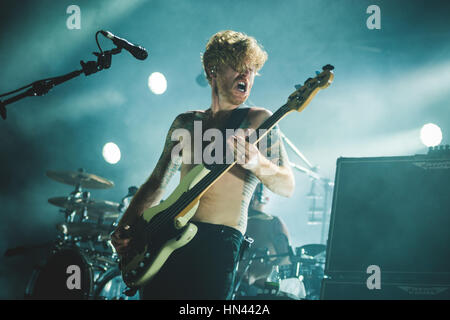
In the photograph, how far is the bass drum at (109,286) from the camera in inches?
204

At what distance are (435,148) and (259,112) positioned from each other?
43.3 inches

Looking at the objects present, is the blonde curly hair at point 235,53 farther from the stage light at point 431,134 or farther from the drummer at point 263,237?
the stage light at point 431,134

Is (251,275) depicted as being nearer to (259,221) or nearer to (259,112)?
(259,221)

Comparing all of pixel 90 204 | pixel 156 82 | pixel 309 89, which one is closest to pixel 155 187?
pixel 309 89

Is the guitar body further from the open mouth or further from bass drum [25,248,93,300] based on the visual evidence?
bass drum [25,248,93,300]

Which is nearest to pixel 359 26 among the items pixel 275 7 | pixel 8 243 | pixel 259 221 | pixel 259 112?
pixel 275 7

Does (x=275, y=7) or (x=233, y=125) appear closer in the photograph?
(x=233, y=125)

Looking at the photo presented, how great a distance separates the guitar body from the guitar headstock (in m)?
0.69

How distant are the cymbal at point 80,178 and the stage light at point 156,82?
2235 millimetres

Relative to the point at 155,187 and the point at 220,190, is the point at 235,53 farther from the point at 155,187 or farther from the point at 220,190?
the point at 155,187

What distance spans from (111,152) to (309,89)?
6.39m

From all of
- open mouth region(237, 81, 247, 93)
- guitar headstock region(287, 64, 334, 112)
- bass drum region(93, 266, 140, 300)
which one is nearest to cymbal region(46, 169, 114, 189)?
bass drum region(93, 266, 140, 300)

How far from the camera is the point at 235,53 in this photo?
232cm

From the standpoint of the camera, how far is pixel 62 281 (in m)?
5.62
